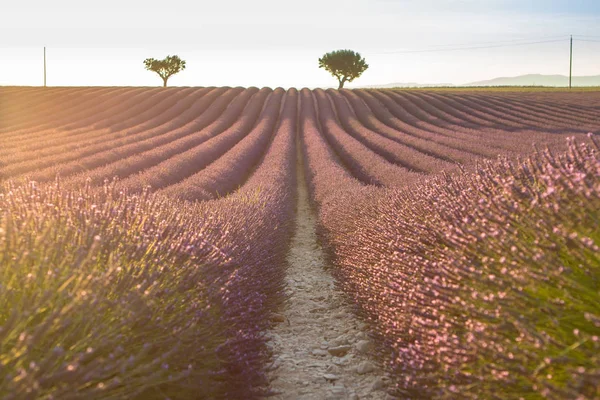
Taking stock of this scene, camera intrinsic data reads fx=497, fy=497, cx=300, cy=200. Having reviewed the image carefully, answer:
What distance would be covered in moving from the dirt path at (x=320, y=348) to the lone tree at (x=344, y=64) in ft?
176

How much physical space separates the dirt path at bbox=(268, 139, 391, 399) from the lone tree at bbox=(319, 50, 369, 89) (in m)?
53.6

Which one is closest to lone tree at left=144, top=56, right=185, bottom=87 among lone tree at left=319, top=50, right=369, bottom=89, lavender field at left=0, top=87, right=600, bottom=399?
lone tree at left=319, top=50, right=369, bottom=89

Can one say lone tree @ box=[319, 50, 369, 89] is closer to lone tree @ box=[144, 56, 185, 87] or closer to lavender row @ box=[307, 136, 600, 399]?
lone tree @ box=[144, 56, 185, 87]

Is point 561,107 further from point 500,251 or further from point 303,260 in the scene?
point 500,251

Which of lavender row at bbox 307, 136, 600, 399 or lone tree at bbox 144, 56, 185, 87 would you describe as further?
lone tree at bbox 144, 56, 185, 87

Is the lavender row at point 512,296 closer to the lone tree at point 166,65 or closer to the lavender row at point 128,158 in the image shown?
the lavender row at point 128,158

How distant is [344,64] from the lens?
56719 mm

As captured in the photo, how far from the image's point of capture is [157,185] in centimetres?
944

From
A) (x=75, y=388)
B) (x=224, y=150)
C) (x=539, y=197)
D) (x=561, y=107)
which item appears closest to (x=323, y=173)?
(x=224, y=150)

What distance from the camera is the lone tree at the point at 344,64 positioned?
186ft

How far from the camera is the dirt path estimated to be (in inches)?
128

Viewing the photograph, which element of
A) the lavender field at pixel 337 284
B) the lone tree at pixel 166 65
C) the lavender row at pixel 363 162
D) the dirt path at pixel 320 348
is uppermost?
the lone tree at pixel 166 65

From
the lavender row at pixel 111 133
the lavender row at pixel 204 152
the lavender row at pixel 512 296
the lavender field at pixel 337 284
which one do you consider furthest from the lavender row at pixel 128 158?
the lavender row at pixel 512 296

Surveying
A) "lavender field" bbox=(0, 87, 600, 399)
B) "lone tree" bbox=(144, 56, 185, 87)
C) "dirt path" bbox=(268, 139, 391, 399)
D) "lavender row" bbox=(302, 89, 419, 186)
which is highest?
"lone tree" bbox=(144, 56, 185, 87)
